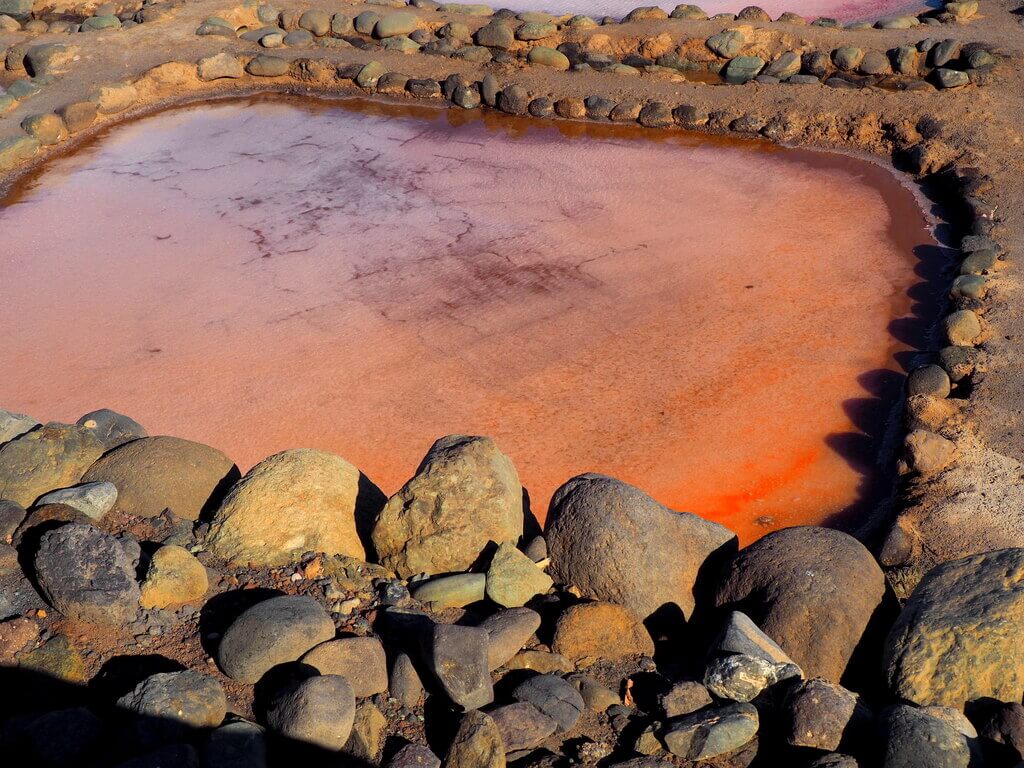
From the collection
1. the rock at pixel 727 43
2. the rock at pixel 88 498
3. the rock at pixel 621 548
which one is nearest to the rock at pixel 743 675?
the rock at pixel 621 548

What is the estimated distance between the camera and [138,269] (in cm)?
788

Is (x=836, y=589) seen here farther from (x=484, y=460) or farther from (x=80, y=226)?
(x=80, y=226)

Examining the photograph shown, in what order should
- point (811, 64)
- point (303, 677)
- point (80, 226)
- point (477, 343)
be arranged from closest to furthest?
point (303, 677) → point (477, 343) → point (80, 226) → point (811, 64)

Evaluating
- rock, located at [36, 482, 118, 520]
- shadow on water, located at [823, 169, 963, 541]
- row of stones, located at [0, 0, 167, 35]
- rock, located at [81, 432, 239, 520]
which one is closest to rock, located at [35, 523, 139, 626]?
rock, located at [36, 482, 118, 520]

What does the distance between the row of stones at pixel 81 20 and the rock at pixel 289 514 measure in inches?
390

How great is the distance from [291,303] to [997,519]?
4800 millimetres

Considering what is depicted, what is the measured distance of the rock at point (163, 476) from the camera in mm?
4320

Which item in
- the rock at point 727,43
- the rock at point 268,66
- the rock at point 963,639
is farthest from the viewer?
the rock at point 268,66

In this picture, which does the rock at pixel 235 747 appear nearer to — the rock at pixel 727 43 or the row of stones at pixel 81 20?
the rock at pixel 727 43

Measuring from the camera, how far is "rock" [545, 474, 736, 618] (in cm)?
397

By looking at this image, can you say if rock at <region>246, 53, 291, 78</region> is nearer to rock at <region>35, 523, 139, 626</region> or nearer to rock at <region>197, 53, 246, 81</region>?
rock at <region>197, 53, 246, 81</region>

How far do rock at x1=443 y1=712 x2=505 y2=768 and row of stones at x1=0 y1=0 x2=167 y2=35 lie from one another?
11.5m

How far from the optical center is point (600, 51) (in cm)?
1102

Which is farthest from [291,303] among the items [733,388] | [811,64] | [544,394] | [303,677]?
[811,64]
